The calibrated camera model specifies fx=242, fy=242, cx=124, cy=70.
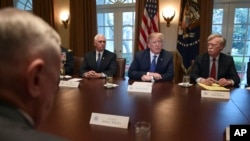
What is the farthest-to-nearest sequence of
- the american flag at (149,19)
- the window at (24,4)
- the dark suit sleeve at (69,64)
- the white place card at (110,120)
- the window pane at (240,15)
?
the window at (24,4) → the american flag at (149,19) → the window pane at (240,15) → the dark suit sleeve at (69,64) → the white place card at (110,120)

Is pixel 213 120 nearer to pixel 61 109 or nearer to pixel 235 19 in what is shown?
pixel 61 109

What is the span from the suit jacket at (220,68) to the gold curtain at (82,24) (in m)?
3.01

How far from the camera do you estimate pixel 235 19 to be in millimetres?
4887

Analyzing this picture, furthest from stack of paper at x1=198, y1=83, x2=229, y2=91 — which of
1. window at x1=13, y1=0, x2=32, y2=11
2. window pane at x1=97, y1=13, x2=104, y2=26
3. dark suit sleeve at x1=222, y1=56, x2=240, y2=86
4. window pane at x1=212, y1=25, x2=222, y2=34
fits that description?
window at x1=13, y1=0, x2=32, y2=11

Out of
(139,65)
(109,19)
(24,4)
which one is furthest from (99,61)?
(24,4)

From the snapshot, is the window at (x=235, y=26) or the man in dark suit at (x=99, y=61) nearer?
the man in dark suit at (x=99, y=61)

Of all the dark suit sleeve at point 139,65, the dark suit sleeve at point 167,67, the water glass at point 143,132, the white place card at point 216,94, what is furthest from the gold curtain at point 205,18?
the water glass at point 143,132

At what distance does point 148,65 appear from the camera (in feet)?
10.5

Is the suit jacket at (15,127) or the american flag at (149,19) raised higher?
the american flag at (149,19)

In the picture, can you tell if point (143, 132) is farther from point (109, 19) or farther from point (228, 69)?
point (109, 19)

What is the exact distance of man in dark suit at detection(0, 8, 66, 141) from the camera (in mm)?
521

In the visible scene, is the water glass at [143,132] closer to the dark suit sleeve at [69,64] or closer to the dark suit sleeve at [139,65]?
the dark suit sleeve at [139,65]

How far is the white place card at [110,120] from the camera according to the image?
1.38m

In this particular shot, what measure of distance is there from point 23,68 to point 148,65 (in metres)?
2.72
